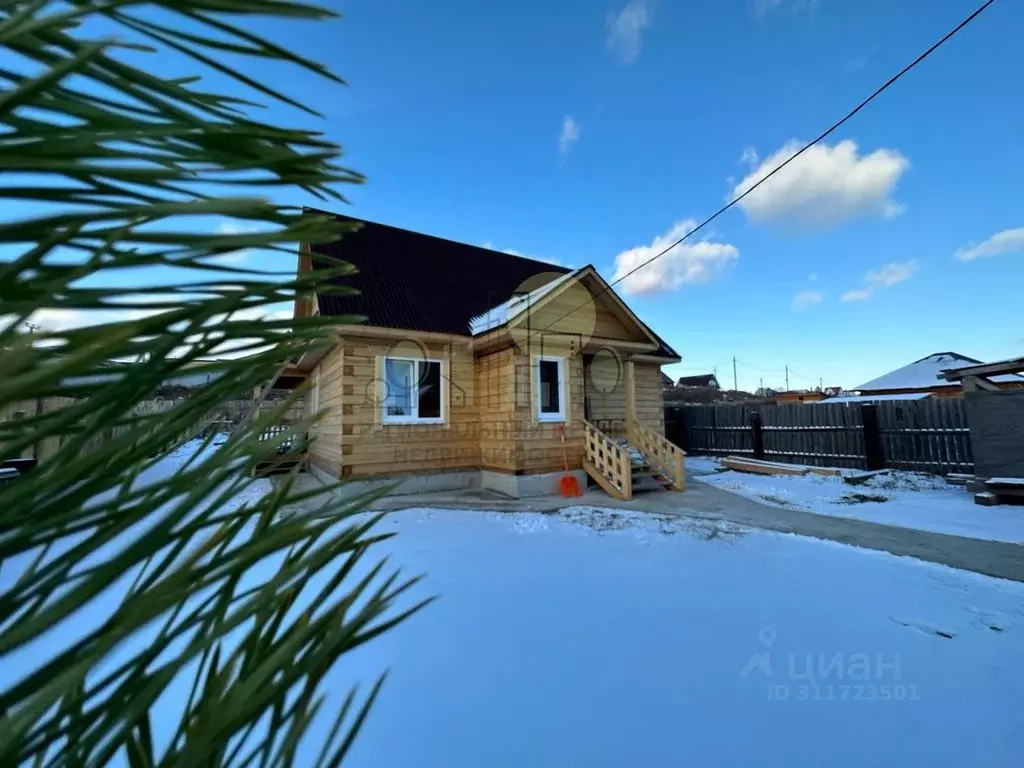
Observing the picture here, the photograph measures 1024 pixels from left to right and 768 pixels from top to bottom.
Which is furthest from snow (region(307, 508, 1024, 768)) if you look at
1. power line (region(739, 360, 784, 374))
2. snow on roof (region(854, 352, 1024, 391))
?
power line (region(739, 360, 784, 374))

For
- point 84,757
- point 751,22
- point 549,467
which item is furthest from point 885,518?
point 751,22

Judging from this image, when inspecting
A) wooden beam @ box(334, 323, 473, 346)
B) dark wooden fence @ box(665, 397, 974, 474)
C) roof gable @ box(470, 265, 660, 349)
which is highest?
roof gable @ box(470, 265, 660, 349)

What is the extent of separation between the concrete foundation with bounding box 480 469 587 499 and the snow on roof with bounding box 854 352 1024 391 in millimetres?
20964

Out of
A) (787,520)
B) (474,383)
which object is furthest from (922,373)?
(474,383)

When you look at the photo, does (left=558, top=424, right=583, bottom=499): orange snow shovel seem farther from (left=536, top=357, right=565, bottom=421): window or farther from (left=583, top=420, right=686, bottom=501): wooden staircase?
(left=536, top=357, right=565, bottom=421): window

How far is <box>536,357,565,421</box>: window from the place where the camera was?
7.67m

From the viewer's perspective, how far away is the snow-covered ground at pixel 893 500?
5.48m

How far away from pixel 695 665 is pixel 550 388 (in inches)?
233

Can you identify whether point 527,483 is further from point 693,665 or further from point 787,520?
point 693,665

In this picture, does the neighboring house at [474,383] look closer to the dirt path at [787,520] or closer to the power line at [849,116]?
the dirt path at [787,520]

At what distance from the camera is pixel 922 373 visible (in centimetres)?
1972

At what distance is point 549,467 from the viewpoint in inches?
299
